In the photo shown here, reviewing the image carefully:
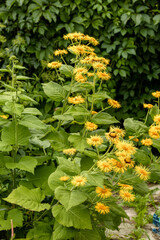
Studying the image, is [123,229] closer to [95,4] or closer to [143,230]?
[143,230]

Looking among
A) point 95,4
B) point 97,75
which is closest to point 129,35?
point 95,4

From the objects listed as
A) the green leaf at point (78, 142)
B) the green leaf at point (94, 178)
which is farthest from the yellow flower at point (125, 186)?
the green leaf at point (78, 142)

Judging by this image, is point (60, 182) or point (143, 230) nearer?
point (60, 182)

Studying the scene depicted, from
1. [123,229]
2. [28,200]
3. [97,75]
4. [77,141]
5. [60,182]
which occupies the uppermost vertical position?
[97,75]

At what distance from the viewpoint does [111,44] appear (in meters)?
3.73

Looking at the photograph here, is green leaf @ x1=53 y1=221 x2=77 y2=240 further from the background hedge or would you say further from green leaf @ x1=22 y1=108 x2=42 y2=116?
the background hedge

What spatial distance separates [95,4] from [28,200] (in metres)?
2.68

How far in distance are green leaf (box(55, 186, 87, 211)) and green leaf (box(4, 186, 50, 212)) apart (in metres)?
0.19

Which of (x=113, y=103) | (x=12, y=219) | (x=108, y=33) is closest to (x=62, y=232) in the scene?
(x=12, y=219)

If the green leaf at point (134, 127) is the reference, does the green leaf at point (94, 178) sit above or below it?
below

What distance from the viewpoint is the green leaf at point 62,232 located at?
1520 millimetres

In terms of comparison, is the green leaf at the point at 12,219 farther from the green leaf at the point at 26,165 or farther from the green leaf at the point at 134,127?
the green leaf at the point at 134,127

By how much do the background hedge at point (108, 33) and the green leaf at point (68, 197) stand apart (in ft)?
7.87

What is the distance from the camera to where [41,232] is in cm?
169
